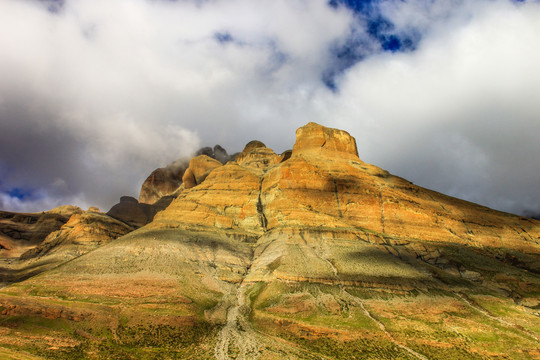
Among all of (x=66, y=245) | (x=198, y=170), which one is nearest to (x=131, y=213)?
(x=198, y=170)

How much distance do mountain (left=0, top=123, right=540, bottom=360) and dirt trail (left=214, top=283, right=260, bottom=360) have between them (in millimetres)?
244

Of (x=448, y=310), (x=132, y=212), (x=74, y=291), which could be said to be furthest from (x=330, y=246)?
(x=132, y=212)

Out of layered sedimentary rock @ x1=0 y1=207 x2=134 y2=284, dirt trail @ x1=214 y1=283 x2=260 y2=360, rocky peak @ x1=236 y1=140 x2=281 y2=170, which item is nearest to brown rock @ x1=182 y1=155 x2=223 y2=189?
rocky peak @ x1=236 y1=140 x2=281 y2=170

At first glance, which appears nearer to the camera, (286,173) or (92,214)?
(286,173)

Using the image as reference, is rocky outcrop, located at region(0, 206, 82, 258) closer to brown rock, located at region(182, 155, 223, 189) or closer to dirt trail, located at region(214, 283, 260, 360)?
brown rock, located at region(182, 155, 223, 189)

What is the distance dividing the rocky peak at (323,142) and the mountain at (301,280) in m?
1.13

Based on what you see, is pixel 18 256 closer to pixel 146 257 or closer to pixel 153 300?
pixel 146 257

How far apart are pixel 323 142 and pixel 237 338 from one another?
7447 cm

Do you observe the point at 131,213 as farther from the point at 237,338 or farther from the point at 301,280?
the point at 237,338

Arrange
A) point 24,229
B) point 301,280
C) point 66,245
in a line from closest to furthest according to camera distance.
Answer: point 301,280
point 66,245
point 24,229

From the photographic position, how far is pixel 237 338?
43031 millimetres

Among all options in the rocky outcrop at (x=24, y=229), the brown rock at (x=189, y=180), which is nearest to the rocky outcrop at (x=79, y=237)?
the rocky outcrop at (x=24, y=229)

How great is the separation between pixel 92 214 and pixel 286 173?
87736 millimetres

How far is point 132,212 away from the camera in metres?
159
